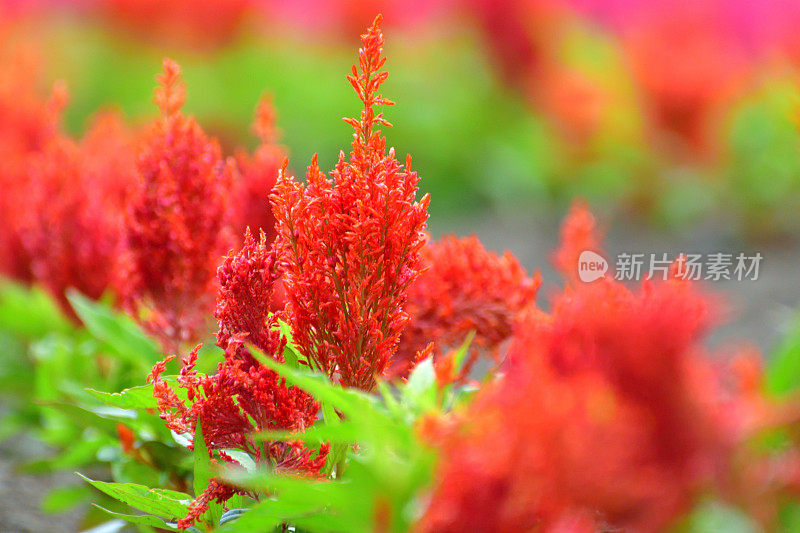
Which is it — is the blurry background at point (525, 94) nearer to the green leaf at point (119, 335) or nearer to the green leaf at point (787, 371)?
the green leaf at point (119, 335)

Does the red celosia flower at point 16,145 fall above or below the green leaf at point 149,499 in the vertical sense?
above

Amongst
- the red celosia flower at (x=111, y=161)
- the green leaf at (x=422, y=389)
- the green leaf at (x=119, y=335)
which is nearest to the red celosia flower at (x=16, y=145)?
the red celosia flower at (x=111, y=161)

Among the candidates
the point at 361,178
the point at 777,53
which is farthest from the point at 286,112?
the point at 361,178

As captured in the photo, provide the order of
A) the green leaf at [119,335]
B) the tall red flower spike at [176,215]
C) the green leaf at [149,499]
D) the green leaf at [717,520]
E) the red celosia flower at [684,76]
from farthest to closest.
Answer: the red celosia flower at [684,76] < the green leaf at [119,335] < the tall red flower spike at [176,215] < the green leaf at [149,499] < the green leaf at [717,520]

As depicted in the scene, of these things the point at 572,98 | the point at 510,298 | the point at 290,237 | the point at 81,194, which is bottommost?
the point at 290,237

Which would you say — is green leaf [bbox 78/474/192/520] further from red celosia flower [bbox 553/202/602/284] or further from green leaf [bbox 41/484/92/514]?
green leaf [bbox 41/484/92/514]

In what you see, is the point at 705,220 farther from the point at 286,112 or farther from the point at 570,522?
the point at 570,522
